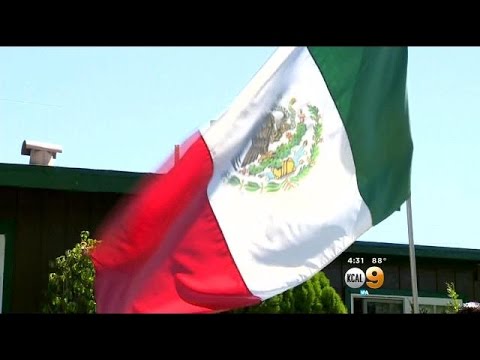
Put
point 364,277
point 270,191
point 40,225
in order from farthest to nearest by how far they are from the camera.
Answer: point 364,277, point 40,225, point 270,191

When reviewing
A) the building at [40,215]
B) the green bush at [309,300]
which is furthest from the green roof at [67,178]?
the green bush at [309,300]

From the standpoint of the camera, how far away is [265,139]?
484cm

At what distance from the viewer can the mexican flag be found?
4523 mm

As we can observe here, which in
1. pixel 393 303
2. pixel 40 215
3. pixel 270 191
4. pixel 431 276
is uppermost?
pixel 40 215

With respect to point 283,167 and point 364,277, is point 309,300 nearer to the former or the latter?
point 364,277

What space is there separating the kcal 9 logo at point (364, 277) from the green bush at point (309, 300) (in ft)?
7.76

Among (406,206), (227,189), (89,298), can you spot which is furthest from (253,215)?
(89,298)

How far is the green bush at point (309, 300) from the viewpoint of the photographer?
801cm

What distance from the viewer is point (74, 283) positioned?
306 inches

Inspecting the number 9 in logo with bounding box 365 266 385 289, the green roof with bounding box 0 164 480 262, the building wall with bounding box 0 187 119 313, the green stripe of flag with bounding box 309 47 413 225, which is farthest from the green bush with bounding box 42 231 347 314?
the number 9 in logo with bounding box 365 266 385 289

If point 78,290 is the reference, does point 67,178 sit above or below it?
above

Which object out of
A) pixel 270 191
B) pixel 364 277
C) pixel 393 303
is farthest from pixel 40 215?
pixel 393 303

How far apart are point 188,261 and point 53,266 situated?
4051 mm

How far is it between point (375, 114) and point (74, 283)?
3622 mm
